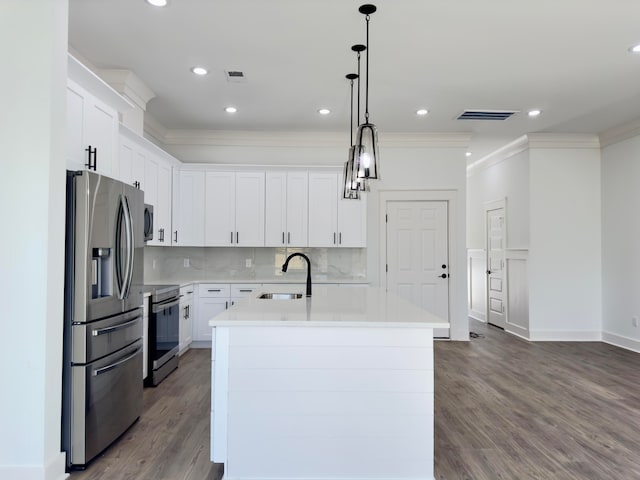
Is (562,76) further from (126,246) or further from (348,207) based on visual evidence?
(126,246)

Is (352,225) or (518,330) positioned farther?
(518,330)

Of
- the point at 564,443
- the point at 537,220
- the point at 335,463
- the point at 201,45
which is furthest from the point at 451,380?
the point at 201,45

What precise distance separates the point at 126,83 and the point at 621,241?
6341 mm

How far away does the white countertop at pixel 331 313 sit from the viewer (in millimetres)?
2229

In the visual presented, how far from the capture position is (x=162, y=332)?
13.4ft

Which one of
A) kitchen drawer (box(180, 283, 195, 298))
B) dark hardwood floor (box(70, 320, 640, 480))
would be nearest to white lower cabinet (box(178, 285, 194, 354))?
kitchen drawer (box(180, 283, 195, 298))

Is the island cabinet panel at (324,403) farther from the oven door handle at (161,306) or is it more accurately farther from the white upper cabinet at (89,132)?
the oven door handle at (161,306)

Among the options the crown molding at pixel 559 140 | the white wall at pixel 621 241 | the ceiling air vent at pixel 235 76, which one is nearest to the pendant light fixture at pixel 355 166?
the ceiling air vent at pixel 235 76

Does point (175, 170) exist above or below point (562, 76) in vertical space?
below

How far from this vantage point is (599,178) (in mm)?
6023

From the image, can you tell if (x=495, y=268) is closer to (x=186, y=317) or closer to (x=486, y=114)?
(x=486, y=114)

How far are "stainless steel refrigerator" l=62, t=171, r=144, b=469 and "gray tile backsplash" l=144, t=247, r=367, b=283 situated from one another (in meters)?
2.96

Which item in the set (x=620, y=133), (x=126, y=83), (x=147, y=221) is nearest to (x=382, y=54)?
(x=126, y=83)

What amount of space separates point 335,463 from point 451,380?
7.43 feet
